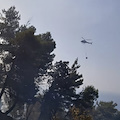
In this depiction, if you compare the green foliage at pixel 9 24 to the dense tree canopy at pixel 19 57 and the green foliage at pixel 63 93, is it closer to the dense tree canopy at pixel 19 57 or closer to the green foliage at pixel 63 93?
the dense tree canopy at pixel 19 57

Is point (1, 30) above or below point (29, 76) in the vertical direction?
above

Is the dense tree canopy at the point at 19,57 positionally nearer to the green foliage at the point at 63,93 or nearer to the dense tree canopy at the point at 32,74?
the dense tree canopy at the point at 32,74

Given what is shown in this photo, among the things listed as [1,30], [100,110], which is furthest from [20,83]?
[100,110]

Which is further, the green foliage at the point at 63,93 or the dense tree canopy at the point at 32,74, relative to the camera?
the green foliage at the point at 63,93

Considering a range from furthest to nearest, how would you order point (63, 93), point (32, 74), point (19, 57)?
point (63, 93) < point (32, 74) < point (19, 57)

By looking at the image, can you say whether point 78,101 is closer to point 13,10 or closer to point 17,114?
point 17,114

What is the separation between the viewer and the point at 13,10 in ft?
93.2

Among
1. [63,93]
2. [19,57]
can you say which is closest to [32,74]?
[19,57]

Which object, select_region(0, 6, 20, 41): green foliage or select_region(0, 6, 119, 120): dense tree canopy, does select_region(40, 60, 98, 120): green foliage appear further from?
select_region(0, 6, 20, 41): green foliage

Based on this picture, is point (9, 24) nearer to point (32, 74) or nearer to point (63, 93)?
point (32, 74)

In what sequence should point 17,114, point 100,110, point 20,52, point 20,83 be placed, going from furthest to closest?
point 100,110 → point 17,114 → point 20,83 → point 20,52

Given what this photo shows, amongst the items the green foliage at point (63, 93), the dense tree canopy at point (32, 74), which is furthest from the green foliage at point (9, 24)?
the green foliage at point (63, 93)

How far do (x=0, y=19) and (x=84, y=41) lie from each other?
16593 mm

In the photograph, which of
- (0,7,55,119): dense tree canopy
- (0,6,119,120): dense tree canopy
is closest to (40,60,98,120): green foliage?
(0,6,119,120): dense tree canopy
